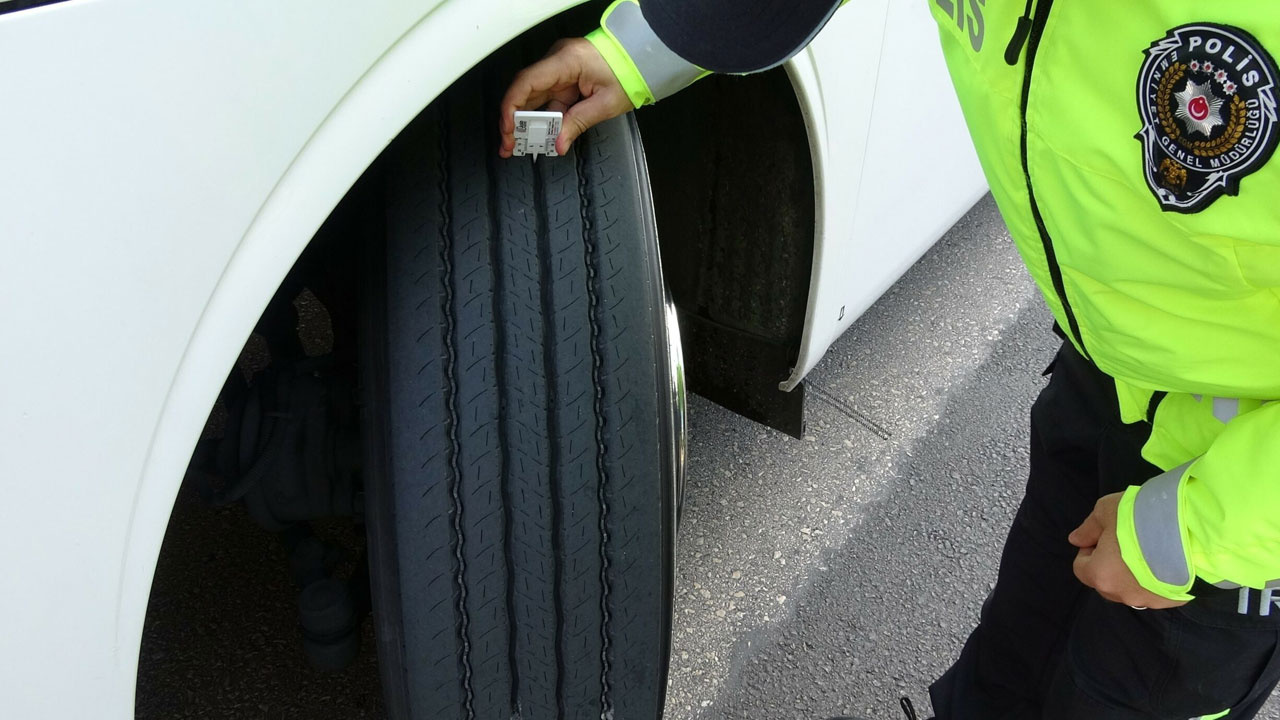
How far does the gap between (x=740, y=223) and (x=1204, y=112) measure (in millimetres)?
916

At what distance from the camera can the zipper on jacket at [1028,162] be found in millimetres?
833

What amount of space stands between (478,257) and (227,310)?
26 cm

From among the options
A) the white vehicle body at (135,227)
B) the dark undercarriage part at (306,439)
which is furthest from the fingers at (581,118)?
the dark undercarriage part at (306,439)

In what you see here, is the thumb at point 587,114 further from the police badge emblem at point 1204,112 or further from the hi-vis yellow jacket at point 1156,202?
the police badge emblem at point 1204,112

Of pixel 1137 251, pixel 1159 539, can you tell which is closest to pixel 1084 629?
pixel 1159 539

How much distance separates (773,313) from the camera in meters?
1.67

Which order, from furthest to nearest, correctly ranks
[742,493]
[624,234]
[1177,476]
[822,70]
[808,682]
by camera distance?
[742,493] < [808,682] < [822,70] < [624,234] < [1177,476]

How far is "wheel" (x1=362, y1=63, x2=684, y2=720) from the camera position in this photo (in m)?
1.00

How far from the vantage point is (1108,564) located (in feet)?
3.16

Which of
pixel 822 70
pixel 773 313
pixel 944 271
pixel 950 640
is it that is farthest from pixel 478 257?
pixel 944 271

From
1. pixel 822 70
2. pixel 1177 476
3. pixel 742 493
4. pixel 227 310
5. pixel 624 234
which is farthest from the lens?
pixel 742 493

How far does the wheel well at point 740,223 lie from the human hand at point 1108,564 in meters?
0.63

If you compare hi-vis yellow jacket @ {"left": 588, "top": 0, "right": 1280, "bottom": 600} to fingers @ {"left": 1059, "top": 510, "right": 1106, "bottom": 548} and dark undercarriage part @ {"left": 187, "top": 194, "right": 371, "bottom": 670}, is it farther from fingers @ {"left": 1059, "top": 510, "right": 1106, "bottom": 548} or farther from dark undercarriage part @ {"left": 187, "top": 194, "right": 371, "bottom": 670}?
dark undercarriage part @ {"left": 187, "top": 194, "right": 371, "bottom": 670}

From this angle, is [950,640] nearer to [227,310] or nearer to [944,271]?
[944,271]
